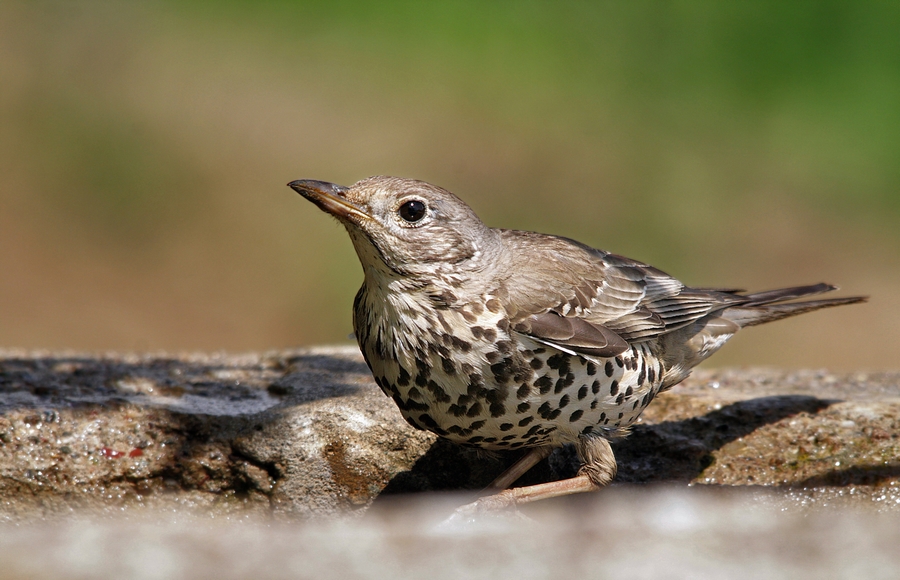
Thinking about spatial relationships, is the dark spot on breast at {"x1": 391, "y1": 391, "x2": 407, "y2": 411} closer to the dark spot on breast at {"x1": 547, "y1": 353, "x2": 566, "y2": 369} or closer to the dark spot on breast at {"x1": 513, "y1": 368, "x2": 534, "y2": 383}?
the dark spot on breast at {"x1": 513, "y1": 368, "x2": 534, "y2": 383}

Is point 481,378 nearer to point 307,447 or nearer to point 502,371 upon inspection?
point 502,371

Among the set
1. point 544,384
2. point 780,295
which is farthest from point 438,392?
point 780,295

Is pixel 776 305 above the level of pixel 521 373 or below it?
above

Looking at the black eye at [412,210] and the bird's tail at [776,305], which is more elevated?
the black eye at [412,210]

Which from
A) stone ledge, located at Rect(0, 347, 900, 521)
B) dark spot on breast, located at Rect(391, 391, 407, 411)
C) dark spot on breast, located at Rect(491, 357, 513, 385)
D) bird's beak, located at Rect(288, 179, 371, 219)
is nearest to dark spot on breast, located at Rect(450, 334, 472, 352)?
dark spot on breast, located at Rect(491, 357, 513, 385)

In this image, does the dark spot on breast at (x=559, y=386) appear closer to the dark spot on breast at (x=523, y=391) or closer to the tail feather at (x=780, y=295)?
the dark spot on breast at (x=523, y=391)

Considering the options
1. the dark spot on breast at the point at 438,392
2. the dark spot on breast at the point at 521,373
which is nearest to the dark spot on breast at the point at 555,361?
the dark spot on breast at the point at 521,373

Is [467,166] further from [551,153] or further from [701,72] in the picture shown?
[701,72]
